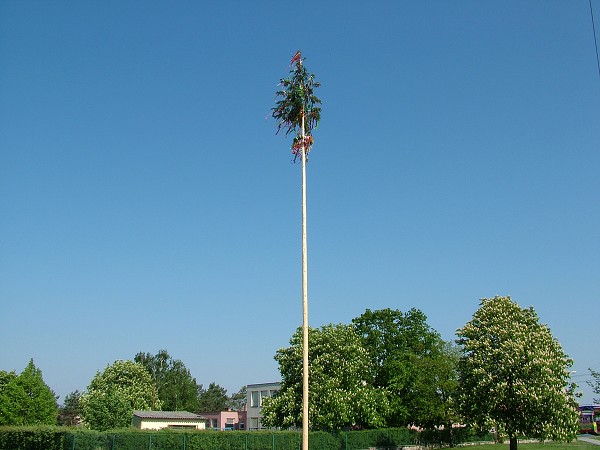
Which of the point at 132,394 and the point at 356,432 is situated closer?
the point at 356,432

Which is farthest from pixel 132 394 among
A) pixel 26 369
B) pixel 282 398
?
pixel 282 398

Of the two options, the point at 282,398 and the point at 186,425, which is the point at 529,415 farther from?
the point at 186,425

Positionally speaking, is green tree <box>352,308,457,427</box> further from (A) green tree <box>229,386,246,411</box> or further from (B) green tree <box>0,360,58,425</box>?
(A) green tree <box>229,386,246,411</box>

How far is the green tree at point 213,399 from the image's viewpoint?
167825 mm

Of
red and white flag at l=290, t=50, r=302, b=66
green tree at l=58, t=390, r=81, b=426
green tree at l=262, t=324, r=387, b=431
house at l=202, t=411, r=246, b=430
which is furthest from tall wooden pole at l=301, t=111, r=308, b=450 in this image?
green tree at l=58, t=390, r=81, b=426

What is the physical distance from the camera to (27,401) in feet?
266

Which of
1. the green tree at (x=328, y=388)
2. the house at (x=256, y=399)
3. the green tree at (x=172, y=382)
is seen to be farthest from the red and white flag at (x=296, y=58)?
the green tree at (x=172, y=382)

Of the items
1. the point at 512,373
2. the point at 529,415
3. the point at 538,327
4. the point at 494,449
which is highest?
the point at 538,327

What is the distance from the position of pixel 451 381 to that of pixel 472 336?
73.1ft

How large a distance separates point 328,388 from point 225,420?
58436 mm

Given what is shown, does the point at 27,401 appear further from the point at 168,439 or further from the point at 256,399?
the point at 168,439

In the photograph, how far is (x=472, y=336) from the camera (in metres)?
49.4

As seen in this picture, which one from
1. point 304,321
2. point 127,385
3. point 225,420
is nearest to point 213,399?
point 225,420

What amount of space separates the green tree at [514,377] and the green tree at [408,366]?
1961cm
